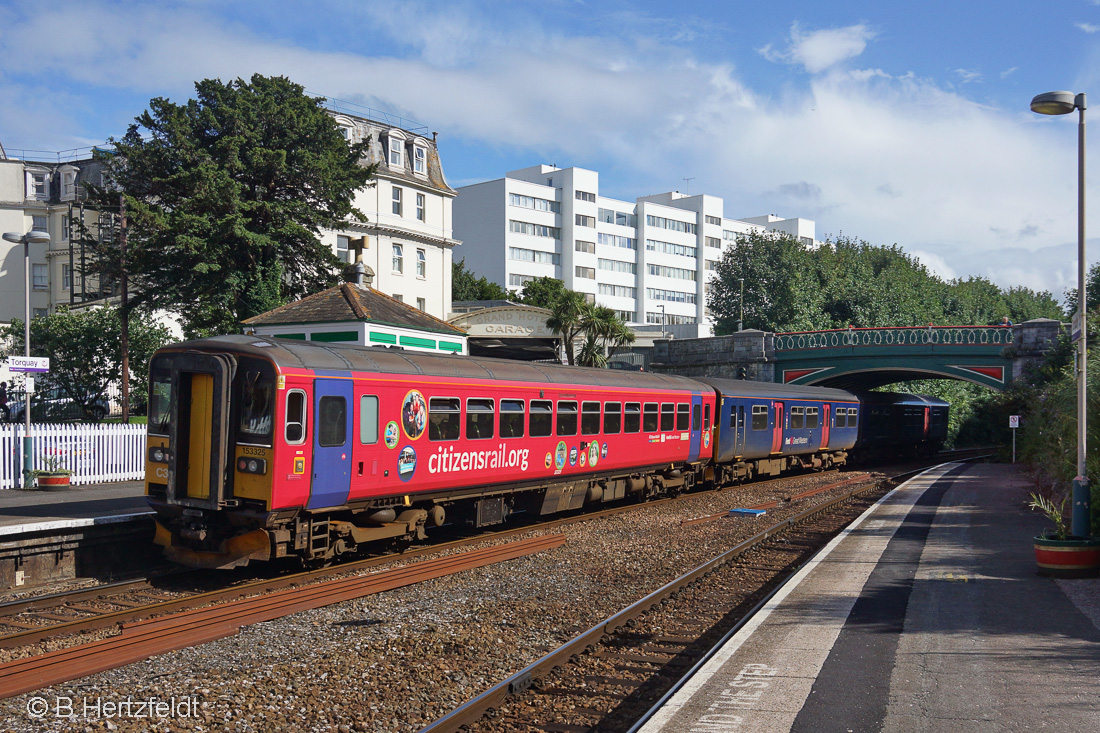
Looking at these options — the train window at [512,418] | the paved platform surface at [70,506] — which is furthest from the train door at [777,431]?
the paved platform surface at [70,506]

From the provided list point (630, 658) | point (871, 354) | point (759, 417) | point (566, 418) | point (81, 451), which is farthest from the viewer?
point (871, 354)

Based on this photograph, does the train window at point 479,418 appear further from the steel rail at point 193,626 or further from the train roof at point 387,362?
the steel rail at point 193,626

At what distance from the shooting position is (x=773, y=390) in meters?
28.9

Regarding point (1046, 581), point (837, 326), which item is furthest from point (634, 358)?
point (1046, 581)

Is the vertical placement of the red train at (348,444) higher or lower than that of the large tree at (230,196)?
lower

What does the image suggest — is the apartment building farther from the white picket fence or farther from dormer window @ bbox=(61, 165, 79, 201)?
the white picket fence

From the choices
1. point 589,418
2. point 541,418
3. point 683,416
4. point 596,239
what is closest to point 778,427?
point 683,416

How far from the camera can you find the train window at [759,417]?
27.4 meters

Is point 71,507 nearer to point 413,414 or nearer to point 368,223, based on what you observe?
point 413,414

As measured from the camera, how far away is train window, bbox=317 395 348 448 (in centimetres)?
1241

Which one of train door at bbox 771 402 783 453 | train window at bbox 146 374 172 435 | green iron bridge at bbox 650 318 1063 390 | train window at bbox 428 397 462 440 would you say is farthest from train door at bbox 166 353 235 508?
green iron bridge at bbox 650 318 1063 390

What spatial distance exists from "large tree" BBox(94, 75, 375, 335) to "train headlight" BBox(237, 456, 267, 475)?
22726 mm

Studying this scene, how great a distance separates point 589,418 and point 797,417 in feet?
46.3

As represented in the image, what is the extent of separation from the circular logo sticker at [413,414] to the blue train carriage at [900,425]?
28.9 meters
